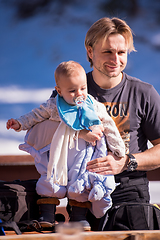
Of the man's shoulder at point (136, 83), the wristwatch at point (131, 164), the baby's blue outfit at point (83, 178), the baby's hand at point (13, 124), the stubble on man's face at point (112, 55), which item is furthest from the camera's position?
the man's shoulder at point (136, 83)

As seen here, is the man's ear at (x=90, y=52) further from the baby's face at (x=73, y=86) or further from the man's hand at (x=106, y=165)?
the man's hand at (x=106, y=165)

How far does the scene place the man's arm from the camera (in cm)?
153

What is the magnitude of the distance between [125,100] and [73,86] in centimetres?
54

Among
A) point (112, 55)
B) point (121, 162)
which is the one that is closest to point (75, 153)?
point (121, 162)

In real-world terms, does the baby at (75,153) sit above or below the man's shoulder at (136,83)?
below

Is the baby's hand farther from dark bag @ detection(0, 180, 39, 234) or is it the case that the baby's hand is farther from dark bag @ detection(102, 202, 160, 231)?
dark bag @ detection(102, 202, 160, 231)

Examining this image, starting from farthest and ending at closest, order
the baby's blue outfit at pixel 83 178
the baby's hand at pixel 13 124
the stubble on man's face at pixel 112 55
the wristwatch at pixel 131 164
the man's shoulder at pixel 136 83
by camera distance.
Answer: the man's shoulder at pixel 136 83
the stubble on man's face at pixel 112 55
the wristwatch at pixel 131 164
the baby's hand at pixel 13 124
the baby's blue outfit at pixel 83 178

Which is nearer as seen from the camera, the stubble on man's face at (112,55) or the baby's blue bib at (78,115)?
the baby's blue bib at (78,115)

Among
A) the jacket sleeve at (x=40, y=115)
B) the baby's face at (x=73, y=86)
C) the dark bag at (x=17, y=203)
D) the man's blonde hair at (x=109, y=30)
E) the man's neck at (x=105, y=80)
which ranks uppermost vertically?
the man's blonde hair at (x=109, y=30)

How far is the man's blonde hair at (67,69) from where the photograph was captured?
4.98ft

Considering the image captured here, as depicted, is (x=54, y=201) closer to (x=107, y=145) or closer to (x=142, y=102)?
(x=107, y=145)

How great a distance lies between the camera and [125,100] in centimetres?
194

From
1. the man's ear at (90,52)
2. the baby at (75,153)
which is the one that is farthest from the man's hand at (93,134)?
the man's ear at (90,52)

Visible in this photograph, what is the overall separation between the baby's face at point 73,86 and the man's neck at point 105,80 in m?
0.44
